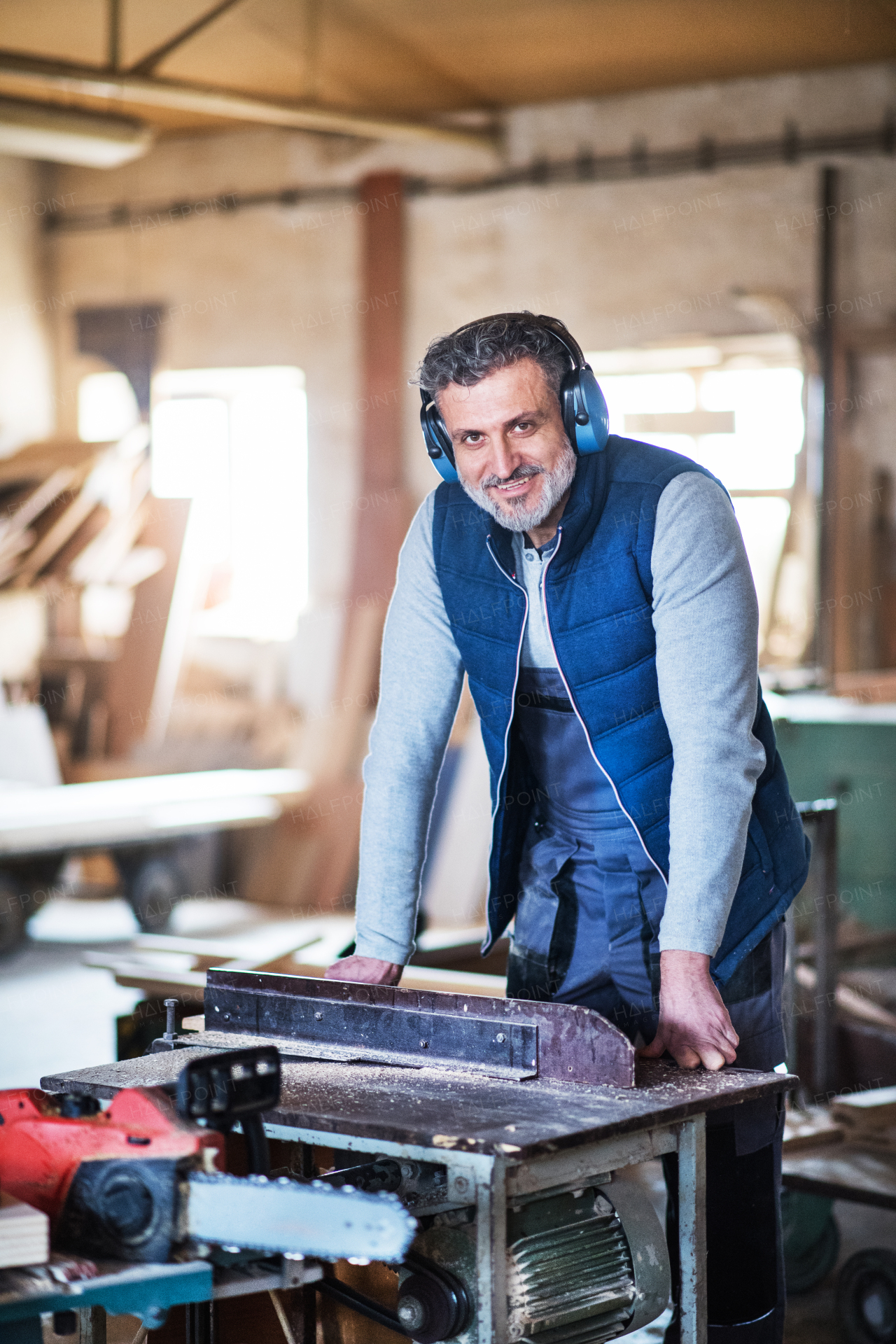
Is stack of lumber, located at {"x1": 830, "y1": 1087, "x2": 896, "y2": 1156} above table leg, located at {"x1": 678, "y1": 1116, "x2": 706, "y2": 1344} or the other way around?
the other way around

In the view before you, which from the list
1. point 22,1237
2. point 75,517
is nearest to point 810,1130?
point 22,1237

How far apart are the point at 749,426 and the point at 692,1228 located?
21.5 ft

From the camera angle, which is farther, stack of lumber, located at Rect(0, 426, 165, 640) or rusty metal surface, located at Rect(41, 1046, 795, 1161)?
stack of lumber, located at Rect(0, 426, 165, 640)

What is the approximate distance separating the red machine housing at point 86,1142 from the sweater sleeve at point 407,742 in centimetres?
67

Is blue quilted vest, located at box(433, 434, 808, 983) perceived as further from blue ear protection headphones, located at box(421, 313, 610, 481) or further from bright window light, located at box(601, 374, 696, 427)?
bright window light, located at box(601, 374, 696, 427)

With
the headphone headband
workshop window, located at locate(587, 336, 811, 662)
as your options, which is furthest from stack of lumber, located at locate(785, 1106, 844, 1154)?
workshop window, located at locate(587, 336, 811, 662)

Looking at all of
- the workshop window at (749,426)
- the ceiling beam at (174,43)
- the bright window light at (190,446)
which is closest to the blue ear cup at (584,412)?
the ceiling beam at (174,43)

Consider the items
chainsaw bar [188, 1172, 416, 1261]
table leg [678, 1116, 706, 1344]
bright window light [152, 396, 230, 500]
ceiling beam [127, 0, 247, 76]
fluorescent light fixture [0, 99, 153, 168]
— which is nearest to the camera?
chainsaw bar [188, 1172, 416, 1261]

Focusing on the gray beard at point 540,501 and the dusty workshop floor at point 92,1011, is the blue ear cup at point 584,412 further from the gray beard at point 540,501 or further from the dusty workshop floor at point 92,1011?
the dusty workshop floor at point 92,1011

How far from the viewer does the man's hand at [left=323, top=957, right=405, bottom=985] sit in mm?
2131

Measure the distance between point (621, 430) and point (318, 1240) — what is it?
7.23 meters

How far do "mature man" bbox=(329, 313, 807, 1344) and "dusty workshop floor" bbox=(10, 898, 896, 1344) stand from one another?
3.34ft

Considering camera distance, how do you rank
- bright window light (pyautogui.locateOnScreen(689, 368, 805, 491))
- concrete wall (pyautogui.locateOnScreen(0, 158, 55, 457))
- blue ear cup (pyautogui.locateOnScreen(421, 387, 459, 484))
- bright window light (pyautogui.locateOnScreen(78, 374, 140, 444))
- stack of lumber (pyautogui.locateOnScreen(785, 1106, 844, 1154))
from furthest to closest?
bright window light (pyautogui.locateOnScreen(78, 374, 140, 444)), concrete wall (pyautogui.locateOnScreen(0, 158, 55, 457)), bright window light (pyautogui.locateOnScreen(689, 368, 805, 491)), stack of lumber (pyautogui.locateOnScreen(785, 1106, 844, 1154)), blue ear cup (pyautogui.locateOnScreen(421, 387, 459, 484))

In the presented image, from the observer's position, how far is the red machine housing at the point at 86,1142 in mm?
1425
